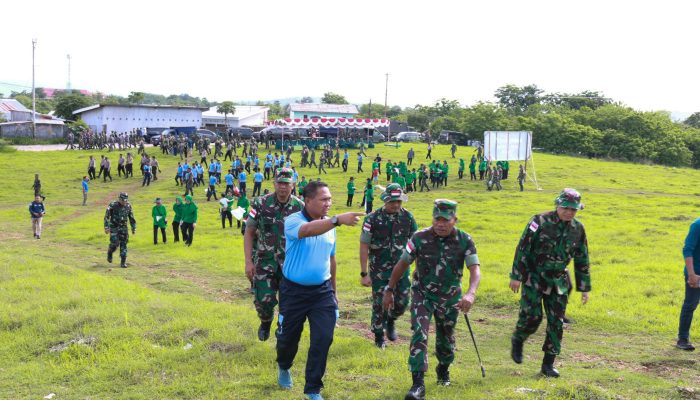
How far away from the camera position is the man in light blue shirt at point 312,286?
5.53 m

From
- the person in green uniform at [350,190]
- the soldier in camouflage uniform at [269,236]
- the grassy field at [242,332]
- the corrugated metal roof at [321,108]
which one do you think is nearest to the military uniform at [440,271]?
the grassy field at [242,332]

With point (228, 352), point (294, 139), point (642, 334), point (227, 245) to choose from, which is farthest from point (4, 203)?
point (642, 334)

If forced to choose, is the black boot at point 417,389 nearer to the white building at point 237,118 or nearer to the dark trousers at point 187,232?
the dark trousers at point 187,232

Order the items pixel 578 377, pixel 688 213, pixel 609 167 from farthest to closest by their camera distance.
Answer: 1. pixel 609 167
2. pixel 688 213
3. pixel 578 377

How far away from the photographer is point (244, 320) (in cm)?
846

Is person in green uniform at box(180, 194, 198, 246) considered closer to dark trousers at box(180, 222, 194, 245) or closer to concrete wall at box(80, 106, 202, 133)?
dark trousers at box(180, 222, 194, 245)

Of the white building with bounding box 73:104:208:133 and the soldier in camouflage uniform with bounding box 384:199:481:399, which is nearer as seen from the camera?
the soldier in camouflage uniform with bounding box 384:199:481:399

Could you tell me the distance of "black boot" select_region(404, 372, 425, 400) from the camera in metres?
5.78

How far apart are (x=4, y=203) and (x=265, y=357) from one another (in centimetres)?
3038

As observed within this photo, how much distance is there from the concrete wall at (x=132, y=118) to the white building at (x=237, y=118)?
9278 millimetres

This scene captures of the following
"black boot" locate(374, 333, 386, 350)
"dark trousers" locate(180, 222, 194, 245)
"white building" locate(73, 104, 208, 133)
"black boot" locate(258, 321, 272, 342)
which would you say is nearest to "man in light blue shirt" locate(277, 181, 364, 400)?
"black boot" locate(258, 321, 272, 342)

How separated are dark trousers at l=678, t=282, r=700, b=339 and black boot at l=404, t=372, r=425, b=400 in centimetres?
440

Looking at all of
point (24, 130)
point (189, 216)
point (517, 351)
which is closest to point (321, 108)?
point (24, 130)

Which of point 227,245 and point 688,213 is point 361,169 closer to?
point 688,213
